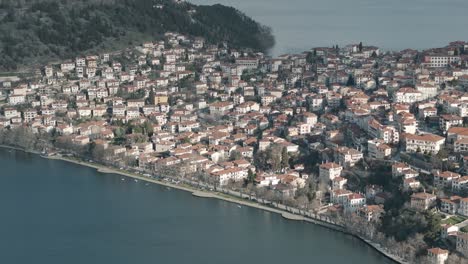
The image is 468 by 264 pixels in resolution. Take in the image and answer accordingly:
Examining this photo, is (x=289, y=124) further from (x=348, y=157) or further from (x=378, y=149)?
(x=378, y=149)

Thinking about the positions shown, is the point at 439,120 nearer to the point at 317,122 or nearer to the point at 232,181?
the point at 317,122

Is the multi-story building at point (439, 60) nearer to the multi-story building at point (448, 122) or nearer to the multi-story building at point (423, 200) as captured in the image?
the multi-story building at point (448, 122)

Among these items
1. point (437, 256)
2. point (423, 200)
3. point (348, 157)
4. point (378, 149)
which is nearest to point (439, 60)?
point (378, 149)

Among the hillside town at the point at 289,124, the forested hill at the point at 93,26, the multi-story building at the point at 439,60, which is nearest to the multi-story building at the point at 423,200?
the hillside town at the point at 289,124

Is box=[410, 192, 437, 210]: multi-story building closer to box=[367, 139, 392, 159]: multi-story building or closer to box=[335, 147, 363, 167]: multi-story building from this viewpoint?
box=[367, 139, 392, 159]: multi-story building

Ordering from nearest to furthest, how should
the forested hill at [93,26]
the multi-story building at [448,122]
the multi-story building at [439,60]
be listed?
1. the multi-story building at [448,122]
2. the multi-story building at [439,60]
3. the forested hill at [93,26]

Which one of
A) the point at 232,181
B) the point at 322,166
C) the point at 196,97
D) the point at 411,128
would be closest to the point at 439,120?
the point at 411,128

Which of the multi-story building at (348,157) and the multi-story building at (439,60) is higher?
the multi-story building at (439,60)
